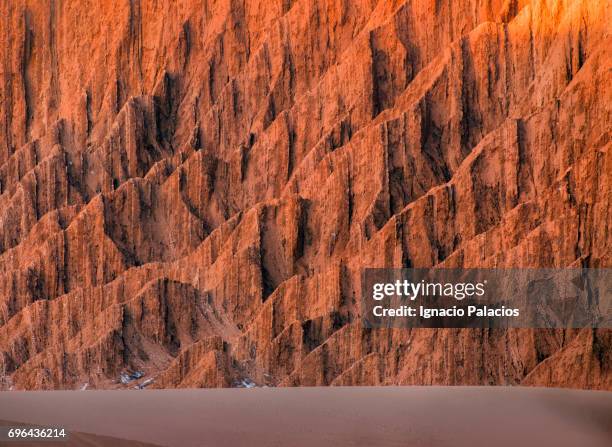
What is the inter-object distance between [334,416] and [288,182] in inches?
769

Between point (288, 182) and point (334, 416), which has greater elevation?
point (288, 182)

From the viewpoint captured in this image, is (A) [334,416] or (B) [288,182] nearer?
(A) [334,416]

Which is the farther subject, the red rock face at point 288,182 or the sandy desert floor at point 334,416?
the red rock face at point 288,182

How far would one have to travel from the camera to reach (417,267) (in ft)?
127

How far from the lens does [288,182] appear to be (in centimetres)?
4222

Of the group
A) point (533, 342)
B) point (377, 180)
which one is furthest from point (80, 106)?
point (533, 342)

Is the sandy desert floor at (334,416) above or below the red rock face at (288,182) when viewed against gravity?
below

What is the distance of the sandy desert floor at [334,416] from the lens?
19.4m

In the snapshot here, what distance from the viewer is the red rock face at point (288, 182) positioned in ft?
120

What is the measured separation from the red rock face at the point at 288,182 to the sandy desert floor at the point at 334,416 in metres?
4.84

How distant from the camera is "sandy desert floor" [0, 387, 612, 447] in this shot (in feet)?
63.6

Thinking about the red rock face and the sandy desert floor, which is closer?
the sandy desert floor

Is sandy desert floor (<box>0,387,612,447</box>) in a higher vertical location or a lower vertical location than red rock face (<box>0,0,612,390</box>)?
lower

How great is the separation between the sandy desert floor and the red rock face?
4.84m
